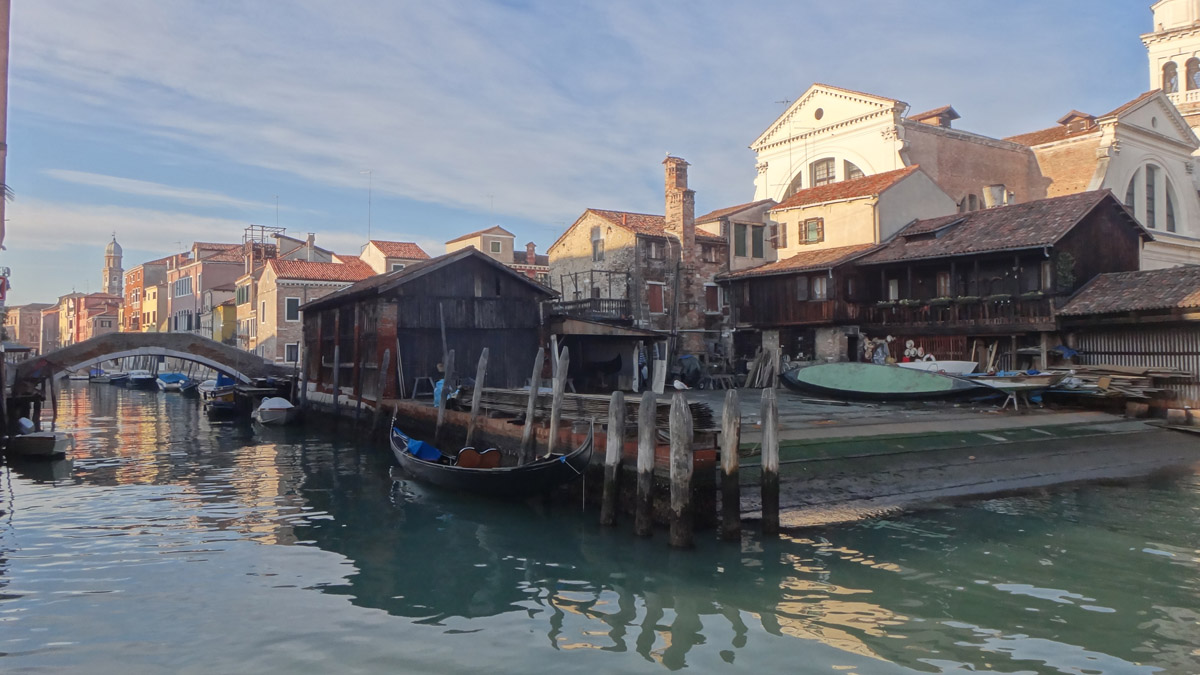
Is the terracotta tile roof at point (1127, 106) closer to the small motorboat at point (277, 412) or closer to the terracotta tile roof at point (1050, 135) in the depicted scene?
the terracotta tile roof at point (1050, 135)

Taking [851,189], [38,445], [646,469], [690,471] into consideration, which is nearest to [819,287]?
[851,189]

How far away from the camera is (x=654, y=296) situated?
1241 inches

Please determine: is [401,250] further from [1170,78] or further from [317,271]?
[1170,78]

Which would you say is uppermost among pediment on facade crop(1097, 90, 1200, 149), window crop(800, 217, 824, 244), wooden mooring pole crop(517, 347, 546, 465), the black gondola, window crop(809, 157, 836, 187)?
pediment on facade crop(1097, 90, 1200, 149)

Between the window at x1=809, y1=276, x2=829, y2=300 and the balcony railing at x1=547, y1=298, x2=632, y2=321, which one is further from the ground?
the window at x1=809, y1=276, x2=829, y2=300

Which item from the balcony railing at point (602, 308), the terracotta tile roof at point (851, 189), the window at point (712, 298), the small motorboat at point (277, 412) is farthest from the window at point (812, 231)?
the small motorboat at point (277, 412)

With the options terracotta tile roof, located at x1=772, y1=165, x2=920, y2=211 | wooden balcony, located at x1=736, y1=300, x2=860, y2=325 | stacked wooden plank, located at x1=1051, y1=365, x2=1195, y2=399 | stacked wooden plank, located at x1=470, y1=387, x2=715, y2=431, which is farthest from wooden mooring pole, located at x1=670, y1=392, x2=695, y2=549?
terracotta tile roof, located at x1=772, y1=165, x2=920, y2=211

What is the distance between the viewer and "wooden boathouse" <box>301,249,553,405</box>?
20.4m

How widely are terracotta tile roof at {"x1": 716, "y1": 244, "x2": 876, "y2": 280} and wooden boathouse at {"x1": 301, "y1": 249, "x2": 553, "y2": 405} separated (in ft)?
32.2

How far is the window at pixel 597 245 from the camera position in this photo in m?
33.2

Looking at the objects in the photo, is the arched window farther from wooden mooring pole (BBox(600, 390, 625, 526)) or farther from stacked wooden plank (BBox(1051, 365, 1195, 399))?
wooden mooring pole (BBox(600, 390, 625, 526))

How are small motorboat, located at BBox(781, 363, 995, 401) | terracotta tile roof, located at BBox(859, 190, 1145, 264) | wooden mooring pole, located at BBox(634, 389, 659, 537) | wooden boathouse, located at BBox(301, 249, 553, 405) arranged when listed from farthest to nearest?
1. terracotta tile roof, located at BBox(859, 190, 1145, 264)
2. wooden boathouse, located at BBox(301, 249, 553, 405)
3. small motorboat, located at BBox(781, 363, 995, 401)
4. wooden mooring pole, located at BBox(634, 389, 659, 537)

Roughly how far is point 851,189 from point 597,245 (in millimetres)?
10166

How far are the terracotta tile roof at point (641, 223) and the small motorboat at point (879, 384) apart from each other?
11734mm
